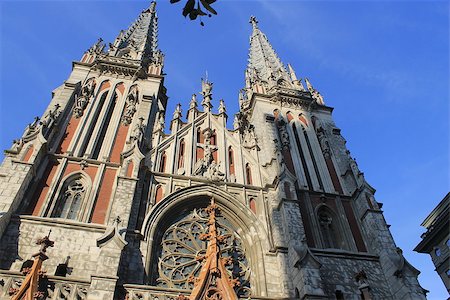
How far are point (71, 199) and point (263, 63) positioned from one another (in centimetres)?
2011

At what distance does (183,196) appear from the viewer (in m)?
15.0

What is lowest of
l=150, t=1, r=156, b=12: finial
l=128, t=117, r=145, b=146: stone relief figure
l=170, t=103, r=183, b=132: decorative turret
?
l=128, t=117, r=145, b=146: stone relief figure

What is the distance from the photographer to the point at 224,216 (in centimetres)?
1543

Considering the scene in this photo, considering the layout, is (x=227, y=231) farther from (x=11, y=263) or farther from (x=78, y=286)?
(x=11, y=263)

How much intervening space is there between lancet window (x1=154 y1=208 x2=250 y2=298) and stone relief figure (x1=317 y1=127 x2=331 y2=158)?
24.2 ft

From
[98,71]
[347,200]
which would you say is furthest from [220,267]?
[98,71]

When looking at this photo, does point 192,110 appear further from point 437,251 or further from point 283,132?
point 437,251

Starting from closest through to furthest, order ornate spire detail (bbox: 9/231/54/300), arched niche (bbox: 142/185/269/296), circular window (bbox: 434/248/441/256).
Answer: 1. ornate spire detail (bbox: 9/231/54/300)
2. arched niche (bbox: 142/185/269/296)
3. circular window (bbox: 434/248/441/256)

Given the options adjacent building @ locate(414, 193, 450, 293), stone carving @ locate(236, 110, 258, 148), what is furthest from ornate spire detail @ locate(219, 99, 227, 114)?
adjacent building @ locate(414, 193, 450, 293)

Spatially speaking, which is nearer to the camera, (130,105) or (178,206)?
(178,206)

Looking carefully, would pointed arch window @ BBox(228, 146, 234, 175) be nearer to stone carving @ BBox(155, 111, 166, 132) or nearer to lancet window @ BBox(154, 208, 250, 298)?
lancet window @ BBox(154, 208, 250, 298)

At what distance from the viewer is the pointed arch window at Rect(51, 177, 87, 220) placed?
1355 centimetres

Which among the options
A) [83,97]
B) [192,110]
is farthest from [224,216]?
[83,97]

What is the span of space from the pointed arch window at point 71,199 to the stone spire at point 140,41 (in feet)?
38.4
